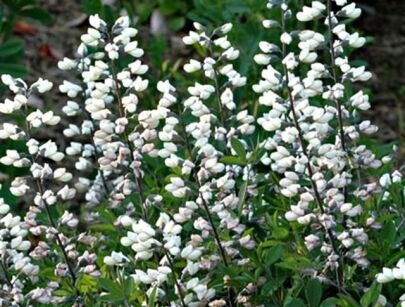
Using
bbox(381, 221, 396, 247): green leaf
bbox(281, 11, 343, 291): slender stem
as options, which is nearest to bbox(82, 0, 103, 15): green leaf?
bbox(281, 11, 343, 291): slender stem

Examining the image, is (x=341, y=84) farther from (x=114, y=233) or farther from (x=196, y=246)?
(x=114, y=233)

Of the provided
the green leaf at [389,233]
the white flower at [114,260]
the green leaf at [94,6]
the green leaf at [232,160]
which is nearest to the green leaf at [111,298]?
the white flower at [114,260]

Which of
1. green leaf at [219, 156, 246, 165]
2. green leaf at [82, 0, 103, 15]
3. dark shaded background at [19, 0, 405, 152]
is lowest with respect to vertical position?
dark shaded background at [19, 0, 405, 152]

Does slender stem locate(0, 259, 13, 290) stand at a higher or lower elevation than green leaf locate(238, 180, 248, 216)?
lower

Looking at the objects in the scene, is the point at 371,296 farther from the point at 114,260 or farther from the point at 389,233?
the point at 114,260

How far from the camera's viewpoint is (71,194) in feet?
10.3

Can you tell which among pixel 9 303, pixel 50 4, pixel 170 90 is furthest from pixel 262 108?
pixel 50 4

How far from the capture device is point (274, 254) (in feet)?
9.97

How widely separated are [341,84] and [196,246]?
570 mm

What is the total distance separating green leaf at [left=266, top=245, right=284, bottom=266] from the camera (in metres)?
3.04

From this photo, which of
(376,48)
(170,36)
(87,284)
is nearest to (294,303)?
(87,284)

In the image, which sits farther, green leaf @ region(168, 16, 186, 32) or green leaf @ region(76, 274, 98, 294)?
green leaf @ region(168, 16, 186, 32)

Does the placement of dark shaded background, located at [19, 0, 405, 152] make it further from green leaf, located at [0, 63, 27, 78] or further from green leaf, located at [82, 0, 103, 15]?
green leaf, located at [82, 0, 103, 15]

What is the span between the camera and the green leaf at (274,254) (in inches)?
120
